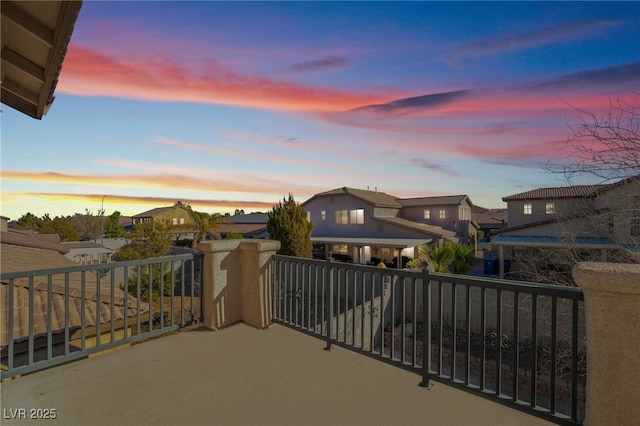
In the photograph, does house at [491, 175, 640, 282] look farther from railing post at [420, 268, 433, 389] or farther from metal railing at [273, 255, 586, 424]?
railing post at [420, 268, 433, 389]

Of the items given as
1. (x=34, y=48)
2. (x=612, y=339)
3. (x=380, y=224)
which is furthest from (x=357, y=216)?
(x=612, y=339)

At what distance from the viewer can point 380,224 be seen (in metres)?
26.1

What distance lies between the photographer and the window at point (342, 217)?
A: 92.7ft

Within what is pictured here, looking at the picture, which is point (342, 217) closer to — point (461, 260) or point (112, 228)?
point (461, 260)

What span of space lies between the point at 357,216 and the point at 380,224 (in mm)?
2293

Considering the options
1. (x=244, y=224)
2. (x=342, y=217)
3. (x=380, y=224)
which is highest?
(x=342, y=217)

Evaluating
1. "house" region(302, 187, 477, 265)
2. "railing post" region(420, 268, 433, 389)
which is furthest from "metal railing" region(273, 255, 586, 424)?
"house" region(302, 187, 477, 265)

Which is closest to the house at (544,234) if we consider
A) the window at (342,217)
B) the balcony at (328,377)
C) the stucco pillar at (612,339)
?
the balcony at (328,377)

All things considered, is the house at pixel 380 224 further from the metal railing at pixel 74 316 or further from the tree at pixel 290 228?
the metal railing at pixel 74 316

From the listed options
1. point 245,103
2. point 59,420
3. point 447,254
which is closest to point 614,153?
point 59,420

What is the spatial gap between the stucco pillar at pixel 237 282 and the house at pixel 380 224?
711 inches

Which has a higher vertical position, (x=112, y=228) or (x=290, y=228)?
(x=290, y=228)

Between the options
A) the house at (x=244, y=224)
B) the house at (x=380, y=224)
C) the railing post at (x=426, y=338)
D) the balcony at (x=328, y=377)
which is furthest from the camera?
the house at (x=244, y=224)

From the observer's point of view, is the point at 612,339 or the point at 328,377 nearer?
the point at 612,339
